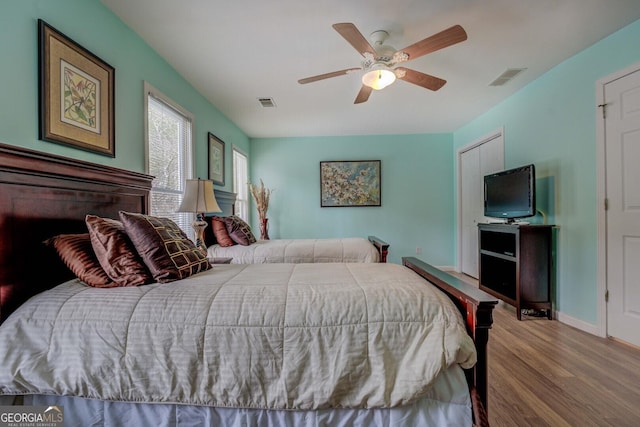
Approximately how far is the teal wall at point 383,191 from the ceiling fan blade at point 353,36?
297cm

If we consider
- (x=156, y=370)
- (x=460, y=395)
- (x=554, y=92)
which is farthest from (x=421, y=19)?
(x=156, y=370)

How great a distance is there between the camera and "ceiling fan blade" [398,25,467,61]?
1700 mm

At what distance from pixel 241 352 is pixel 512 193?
3253 mm

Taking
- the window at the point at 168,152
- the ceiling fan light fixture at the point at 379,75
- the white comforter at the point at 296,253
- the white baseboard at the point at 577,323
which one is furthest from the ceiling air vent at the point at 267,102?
the white baseboard at the point at 577,323

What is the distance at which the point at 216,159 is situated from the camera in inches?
139

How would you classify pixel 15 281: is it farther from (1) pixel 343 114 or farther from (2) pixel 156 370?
(1) pixel 343 114

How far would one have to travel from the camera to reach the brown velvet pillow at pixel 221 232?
2871 millimetres

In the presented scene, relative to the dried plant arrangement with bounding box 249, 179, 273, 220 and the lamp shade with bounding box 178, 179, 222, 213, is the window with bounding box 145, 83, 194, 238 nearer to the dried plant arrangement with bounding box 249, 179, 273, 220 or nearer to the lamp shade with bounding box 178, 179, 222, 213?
the lamp shade with bounding box 178, 179, 222, 213

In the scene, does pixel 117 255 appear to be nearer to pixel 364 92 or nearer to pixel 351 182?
pixel 364 92

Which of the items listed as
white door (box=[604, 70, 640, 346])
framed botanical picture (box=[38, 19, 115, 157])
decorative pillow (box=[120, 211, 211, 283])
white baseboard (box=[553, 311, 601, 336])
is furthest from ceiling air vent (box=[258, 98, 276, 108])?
white baseboard (box=[553, 311, 601, 336])

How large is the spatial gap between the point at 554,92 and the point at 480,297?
2.85 metres

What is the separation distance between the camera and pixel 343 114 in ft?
12.6

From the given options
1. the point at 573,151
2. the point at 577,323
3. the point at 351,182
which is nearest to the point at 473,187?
the point at 573,151

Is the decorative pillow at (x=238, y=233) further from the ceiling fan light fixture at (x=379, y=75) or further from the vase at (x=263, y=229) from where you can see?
the ceiling fan light fixture at (x=379, y=75)
